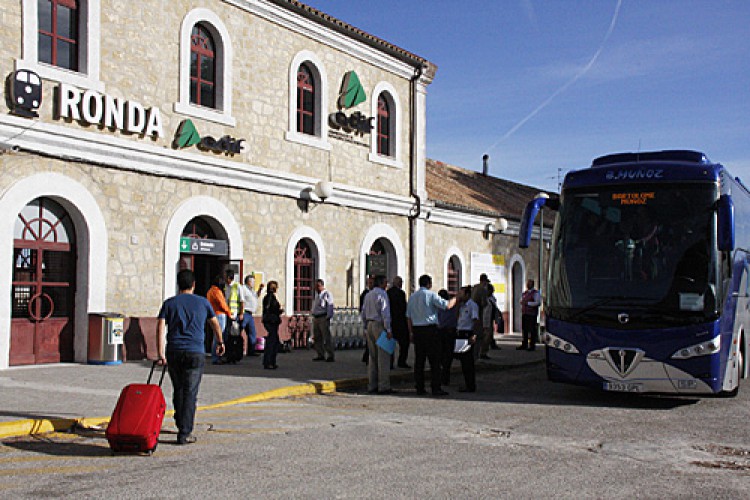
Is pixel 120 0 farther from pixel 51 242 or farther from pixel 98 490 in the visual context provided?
pixel 98 490

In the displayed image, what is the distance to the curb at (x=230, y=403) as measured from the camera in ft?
27.5

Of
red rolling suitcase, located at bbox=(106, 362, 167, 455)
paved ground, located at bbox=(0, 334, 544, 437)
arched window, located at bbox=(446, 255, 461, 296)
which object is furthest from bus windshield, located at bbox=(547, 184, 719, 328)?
arched window, located at bbox=(446, 255, 461, 296)

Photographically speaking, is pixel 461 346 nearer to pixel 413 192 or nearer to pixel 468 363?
pixel 468 363

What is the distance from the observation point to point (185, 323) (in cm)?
816

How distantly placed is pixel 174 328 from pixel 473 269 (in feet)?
60.8

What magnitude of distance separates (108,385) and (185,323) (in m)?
4.10

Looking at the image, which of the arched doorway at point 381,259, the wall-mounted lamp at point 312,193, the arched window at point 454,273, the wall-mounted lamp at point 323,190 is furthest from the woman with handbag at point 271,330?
the arched window at point 454,273

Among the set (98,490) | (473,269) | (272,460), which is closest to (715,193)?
(272,460)

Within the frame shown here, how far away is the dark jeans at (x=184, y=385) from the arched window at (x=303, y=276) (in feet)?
35.5

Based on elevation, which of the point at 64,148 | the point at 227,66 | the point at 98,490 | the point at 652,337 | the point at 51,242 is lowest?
the point at 98,490

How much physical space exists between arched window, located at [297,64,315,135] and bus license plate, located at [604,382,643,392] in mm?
10452

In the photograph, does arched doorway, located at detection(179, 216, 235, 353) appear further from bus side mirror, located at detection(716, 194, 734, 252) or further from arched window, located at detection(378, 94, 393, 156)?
bus side mirror, located at detection(716, 194, 734, 252)

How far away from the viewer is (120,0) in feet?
48.5

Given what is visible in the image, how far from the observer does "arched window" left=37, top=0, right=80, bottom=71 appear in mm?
13695
